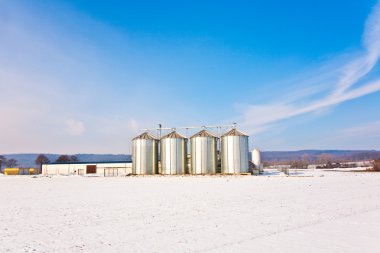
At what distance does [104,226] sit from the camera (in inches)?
447

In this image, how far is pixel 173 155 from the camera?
178 feet

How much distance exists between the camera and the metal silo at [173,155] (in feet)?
177

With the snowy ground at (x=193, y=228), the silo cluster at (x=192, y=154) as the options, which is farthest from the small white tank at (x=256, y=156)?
the snowy ground at (x=193, y=228)

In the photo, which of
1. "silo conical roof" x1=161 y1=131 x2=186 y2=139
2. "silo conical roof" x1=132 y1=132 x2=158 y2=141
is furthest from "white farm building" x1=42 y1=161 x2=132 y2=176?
"silo conical roof" x1=161 y1=131 x2=186 y2=139

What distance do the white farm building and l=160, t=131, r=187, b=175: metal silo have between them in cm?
1743

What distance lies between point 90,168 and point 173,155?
97.5 ft

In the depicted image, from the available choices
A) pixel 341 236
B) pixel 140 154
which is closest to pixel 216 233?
pixel 341 236

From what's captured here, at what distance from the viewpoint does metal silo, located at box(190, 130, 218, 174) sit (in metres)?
52.4

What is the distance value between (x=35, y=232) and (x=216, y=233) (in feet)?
18.2

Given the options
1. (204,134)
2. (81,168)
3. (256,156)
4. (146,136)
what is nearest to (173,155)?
(204,134)

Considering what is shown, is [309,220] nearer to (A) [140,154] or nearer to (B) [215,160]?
(B) [215,160]

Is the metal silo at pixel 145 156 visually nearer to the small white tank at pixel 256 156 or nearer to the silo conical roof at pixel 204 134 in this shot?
the silo conical roof at pixel 204 134

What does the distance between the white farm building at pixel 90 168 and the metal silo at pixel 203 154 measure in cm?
2130

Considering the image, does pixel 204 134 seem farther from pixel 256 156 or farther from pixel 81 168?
pixel 81 168
